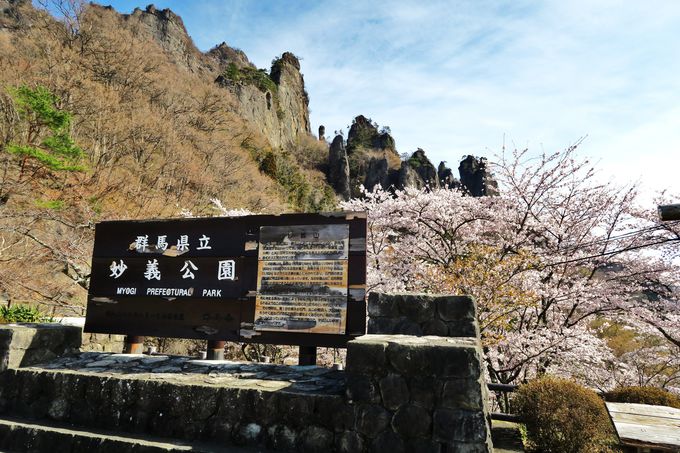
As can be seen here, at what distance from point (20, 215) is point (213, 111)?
23.2 metres

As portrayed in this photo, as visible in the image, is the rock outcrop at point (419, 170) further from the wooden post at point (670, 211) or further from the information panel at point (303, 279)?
the wooden post at point (670, 211)

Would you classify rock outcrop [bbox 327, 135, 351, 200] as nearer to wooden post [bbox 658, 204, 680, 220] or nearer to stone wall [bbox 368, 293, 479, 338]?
stone wall [bbox 368, 293, 479, 338]

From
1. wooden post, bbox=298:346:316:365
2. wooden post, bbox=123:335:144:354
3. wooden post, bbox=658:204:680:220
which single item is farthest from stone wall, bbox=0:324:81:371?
wooden post, bbox=658:204:680:220

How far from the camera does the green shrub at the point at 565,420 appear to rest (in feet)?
13.1

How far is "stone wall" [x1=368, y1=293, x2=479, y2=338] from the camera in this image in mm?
4320

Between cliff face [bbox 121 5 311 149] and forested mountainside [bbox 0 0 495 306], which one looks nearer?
forested mountainside [bbox 0 0 495 306]

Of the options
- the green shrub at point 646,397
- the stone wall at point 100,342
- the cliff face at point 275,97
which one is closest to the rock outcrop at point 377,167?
the cliff face at point 275,97

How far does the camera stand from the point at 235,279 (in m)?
5.09

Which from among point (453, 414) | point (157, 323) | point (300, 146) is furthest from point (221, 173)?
point (300, 146)

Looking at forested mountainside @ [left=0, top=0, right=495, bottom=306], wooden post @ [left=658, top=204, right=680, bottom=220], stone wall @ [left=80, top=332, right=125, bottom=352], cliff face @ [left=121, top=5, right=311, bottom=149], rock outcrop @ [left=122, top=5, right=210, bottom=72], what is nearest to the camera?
wooden post @ [left=658, top=204, right=680, bottom=220]

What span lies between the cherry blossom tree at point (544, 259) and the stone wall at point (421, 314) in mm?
3673

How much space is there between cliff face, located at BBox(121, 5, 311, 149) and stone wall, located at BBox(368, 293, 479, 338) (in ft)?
127

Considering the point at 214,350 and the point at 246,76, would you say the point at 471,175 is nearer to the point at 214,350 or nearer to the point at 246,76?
the point at 246,76

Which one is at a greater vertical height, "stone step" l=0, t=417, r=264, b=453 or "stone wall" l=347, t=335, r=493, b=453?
"stone wall" l=347, t=335, r=493, b=453
